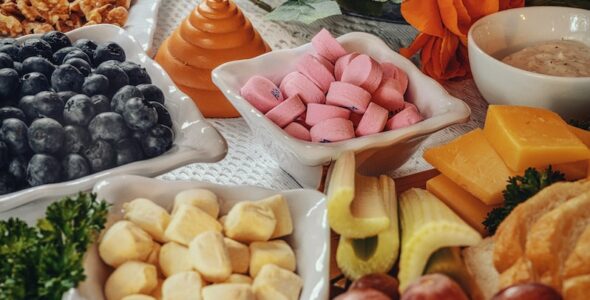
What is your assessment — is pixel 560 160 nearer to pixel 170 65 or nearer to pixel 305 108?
pixel 305 108

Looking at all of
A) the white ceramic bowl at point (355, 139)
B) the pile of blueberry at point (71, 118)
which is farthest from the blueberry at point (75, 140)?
the white ceramic bowl at point (355, 139)

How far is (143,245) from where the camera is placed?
809mm

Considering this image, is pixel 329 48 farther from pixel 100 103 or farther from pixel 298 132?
pixel 100 103

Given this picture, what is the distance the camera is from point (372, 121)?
3.41 feet

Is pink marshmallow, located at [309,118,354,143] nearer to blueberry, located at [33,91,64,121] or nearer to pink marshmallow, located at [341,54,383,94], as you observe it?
pink marshmallow, located at [341,54,383,94]

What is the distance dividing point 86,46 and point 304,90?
0.36 meters

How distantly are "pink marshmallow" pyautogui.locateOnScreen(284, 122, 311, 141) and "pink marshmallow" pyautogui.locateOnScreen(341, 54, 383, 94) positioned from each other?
0.37 ft

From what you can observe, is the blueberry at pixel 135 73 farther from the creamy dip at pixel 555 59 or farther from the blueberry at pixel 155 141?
the creamy dip at pixel 555 59

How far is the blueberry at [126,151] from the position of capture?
3.26 ft

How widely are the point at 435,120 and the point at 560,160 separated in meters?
0.17

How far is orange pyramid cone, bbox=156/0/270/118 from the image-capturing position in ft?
4.10

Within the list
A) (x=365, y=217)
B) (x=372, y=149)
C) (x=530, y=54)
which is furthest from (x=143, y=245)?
(x=530, y=54)

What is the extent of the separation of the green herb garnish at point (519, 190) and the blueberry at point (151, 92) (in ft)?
1.60

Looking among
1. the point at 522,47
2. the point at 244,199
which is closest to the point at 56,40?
the point at 244,199
